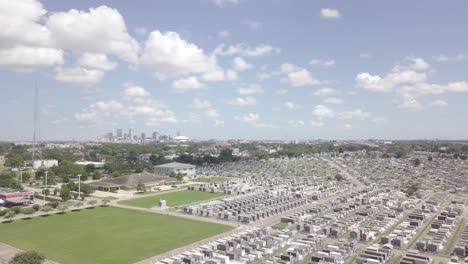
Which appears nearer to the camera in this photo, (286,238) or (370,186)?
(286,238)

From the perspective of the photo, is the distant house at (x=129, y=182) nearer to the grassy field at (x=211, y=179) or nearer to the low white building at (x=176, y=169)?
the grassy field at (x=211, y=179)

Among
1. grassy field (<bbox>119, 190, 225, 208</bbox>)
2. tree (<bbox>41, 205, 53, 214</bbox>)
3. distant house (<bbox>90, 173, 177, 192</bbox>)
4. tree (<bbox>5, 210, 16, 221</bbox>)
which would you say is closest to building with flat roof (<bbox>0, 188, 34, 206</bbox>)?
tree (<bbox>5, 210, 16, 221</bbox>)

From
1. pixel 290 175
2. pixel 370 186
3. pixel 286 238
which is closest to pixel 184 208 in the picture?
pixel 286 238

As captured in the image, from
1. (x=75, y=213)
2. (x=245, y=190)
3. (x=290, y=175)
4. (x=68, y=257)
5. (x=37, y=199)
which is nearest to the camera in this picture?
(x=68, y=257)

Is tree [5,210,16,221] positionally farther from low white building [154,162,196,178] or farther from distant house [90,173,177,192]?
low white building [154,162,196,178]

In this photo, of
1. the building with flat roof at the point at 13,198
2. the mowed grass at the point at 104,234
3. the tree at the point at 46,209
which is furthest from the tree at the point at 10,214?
the building with flat roof at the point at 13,198

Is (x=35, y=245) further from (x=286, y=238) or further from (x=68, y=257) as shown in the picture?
(x=286, y=238)
